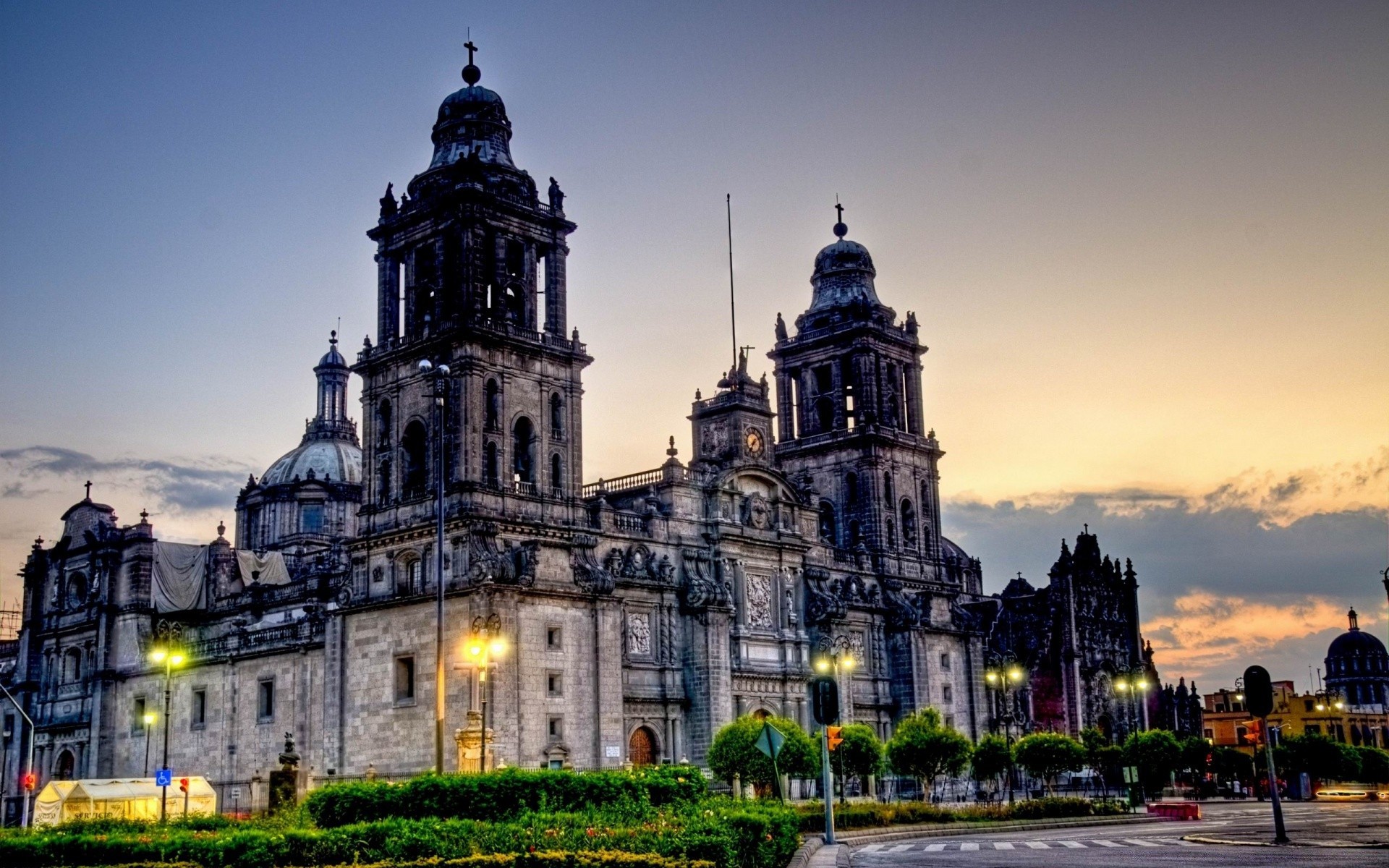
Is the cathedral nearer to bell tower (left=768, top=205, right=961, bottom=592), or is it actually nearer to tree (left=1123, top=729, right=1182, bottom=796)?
bell tower (left=768, top=205, right=961, bottom=592)

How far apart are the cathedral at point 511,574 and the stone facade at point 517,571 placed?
14cm

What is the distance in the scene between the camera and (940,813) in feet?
159

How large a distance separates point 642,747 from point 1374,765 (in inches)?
1777

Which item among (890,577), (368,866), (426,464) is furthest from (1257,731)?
(890,577)

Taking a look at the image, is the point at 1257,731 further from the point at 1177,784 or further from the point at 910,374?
the point at 1177,784

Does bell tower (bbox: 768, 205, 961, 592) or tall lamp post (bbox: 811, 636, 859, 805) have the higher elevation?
bell tower (bbox: 768, 205, 961, 592)

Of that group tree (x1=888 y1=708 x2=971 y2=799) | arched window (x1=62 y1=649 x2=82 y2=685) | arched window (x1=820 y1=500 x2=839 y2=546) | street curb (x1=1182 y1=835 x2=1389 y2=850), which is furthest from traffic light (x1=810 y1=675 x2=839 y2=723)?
arched window (x1=62 y1=649 x2=82 y2=685)

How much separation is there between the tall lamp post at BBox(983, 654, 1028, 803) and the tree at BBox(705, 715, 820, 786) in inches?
511

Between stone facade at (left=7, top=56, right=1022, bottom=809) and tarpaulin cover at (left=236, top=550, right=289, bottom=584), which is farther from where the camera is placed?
tarpaulin cover at (left=236, top=550, right=289, bottom=584)

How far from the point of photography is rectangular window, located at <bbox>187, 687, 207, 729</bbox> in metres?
69.4

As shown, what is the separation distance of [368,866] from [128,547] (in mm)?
60353

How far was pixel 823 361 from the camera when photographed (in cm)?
8344

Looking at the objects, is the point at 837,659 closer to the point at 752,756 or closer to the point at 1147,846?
the point at 752,756

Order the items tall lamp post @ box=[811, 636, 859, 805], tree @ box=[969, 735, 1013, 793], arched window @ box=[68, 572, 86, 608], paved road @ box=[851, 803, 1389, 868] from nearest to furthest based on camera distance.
Result: paved road @ box=[851, 803, 1389, 868] < tree @ box=[969, 735, 1013, 793] < tall lamp post @ box=[811, 636, 859, 805] < arched window @ box=[68, 572, 86, 608]
